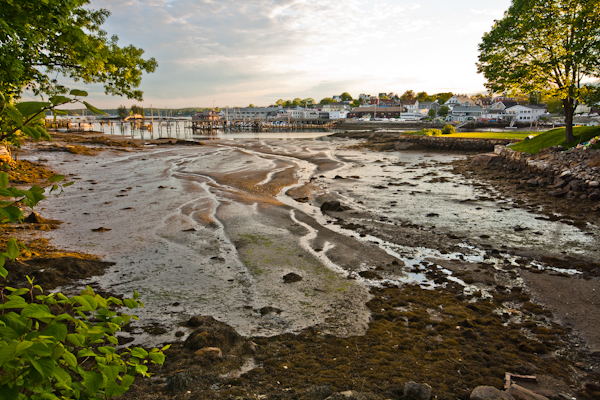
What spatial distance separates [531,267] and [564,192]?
365 inches

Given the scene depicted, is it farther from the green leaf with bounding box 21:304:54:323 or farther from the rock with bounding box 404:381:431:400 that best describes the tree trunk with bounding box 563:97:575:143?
the green leaf with bounding box 21:304:54:323

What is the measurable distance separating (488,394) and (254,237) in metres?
8.84

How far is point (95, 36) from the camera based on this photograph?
9.11 metres

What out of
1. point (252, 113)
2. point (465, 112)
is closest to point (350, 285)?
point (465, 112)

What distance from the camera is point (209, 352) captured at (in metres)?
5.35

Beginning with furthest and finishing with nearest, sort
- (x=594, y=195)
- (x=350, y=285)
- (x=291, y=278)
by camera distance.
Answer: (x=594, y=195)
(x=291, y=278)
(x=350, y=285)

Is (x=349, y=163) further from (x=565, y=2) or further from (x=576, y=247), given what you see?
(x=576, y=247)

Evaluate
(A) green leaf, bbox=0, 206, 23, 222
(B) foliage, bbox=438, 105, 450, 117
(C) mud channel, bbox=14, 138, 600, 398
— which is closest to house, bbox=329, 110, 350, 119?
(B) foliage, bbox=438, 105, 450, 117

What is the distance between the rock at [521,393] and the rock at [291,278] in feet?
17.0

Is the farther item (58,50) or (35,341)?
(58,50)

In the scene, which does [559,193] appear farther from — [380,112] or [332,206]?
[380,112]

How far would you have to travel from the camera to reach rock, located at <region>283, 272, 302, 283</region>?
28.8ft

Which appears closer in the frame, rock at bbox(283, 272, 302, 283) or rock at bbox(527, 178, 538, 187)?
rock at bbox(283, 272, 302, 283)

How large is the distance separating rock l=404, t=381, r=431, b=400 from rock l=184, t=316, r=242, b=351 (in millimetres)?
2803
